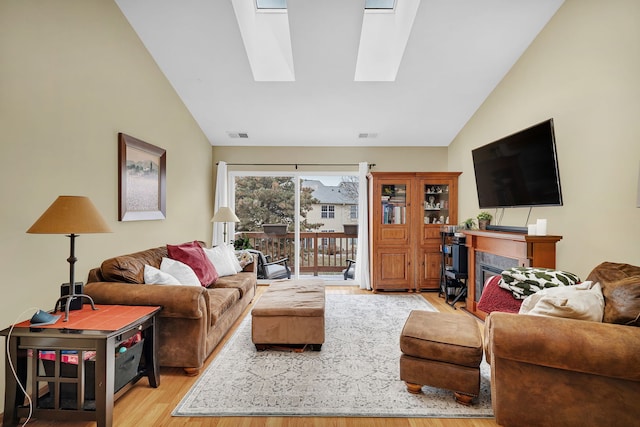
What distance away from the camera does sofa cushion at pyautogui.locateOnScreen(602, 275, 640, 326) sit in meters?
1.62

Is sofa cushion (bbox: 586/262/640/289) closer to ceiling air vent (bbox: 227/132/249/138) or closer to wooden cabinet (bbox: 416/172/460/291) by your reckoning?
wooden cabinet (bbox: 416/172/460/291)

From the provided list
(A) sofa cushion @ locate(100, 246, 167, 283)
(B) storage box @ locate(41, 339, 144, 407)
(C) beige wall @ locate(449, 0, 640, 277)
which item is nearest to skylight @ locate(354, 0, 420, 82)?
(C) beige wall @ locate(449, 0, 640, 277)

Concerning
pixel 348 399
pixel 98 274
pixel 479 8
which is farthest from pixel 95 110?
pixel 479 8

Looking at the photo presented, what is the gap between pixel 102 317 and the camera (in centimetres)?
195

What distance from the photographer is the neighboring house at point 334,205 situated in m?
5.38

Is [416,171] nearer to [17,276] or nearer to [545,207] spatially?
[545,207]

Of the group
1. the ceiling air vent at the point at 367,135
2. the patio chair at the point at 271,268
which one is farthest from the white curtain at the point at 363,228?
the patio chair at the point at 271,268

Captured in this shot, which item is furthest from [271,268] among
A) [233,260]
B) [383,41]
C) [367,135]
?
[383,41]

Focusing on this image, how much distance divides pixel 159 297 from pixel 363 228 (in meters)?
3.40

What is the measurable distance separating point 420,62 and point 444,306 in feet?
10.0

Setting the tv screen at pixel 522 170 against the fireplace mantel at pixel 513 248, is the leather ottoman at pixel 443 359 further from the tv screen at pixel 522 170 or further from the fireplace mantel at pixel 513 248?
the tv screen at pixel 522 170

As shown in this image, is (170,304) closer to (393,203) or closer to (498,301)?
(498,301)

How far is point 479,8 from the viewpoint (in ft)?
9.46

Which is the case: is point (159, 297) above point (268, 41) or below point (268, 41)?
below
